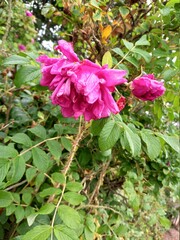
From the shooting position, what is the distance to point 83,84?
0.59 m

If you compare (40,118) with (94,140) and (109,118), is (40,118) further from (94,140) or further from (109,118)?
(109,118)

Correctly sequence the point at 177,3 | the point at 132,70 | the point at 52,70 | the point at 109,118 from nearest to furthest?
the point at 52,70
the point at 109,118
the point at 177,3
the point at 132,70

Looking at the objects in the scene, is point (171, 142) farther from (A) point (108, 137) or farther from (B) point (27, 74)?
(B) point (27, 74)

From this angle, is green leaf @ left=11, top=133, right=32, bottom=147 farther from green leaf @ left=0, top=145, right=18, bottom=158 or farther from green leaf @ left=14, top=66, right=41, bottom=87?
green leaf @ left=14, top=66, right=41, bottom=87

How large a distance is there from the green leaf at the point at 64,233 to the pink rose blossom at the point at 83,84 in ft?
0.94

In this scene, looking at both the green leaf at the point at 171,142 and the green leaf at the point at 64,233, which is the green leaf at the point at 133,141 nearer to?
the green leaf at the point at 171,142

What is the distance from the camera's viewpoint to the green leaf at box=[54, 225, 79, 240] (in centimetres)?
64

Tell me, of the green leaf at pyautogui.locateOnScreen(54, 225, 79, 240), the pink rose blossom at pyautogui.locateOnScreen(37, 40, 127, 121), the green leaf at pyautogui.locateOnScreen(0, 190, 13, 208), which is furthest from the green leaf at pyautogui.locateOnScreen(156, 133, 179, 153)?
the green leaf at pyautogui.locateOnScreen(0, 190, 13, 208)

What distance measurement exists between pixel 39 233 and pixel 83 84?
37 centimetres

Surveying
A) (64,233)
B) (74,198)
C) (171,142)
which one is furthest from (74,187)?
(171,142)

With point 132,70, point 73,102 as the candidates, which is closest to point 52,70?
point 73,102

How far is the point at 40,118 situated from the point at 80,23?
1.39ft

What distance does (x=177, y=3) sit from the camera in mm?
954

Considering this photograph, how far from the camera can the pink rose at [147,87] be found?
0.72 meters
